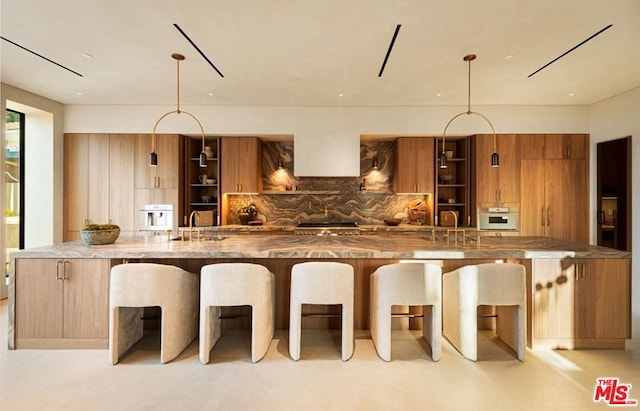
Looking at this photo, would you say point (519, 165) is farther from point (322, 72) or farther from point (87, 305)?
point (87, 305)

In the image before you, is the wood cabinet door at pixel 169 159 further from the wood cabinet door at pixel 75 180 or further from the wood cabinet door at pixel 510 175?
the wood cabinet door at pixel 510 175

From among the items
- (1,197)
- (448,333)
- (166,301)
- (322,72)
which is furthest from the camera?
(1,197)

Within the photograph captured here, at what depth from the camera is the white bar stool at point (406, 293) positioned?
2.40 meters

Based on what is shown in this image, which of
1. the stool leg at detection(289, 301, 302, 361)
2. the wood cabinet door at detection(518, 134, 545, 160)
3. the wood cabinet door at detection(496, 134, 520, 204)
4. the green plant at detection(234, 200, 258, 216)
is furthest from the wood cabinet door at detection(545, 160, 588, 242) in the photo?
the green plant at detection(234, 200, 258, 216)

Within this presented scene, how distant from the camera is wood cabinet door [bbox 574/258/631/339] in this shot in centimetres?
259

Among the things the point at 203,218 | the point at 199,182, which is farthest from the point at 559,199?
the point at 199,182

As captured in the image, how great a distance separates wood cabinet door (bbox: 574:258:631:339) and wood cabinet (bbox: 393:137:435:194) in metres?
2.59

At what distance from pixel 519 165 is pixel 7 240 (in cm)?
752

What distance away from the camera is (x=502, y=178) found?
15.8 feet

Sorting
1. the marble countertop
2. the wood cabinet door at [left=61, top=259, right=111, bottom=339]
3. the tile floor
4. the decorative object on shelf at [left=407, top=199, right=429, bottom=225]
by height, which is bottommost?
the tile floor

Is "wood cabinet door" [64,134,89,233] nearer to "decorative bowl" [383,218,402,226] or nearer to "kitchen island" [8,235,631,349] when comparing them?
"kitchen island" [8,235,631,349]

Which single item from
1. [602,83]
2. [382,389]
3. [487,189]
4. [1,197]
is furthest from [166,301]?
[602,83]

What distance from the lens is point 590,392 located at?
2.07 m

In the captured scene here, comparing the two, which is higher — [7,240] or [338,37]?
[338,37]
